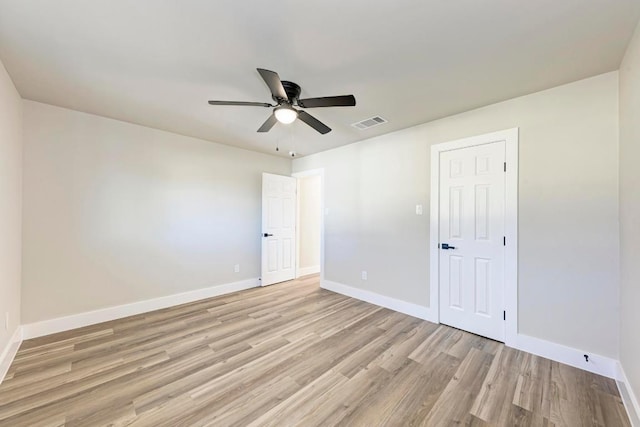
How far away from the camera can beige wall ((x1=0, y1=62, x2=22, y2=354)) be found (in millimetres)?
2170

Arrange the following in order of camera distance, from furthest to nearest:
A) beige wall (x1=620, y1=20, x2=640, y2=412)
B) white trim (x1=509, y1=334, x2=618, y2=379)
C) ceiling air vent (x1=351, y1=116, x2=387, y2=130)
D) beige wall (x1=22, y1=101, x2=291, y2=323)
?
ceiling air vent (x1=351, y1=116, x2=387, y2=130), beige wall (x1=22, y1=101, x2=291, y2=323), white trim (x1=509, y1=334, x2=618, y2=379), beige wall (x1=620, y1=20, x2=640, y2=412)

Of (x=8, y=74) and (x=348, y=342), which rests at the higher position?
(x=8, y=74)

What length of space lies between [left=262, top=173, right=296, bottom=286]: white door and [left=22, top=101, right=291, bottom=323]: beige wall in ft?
1.19

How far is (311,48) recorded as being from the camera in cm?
186

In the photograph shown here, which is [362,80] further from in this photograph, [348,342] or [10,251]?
[10,251]

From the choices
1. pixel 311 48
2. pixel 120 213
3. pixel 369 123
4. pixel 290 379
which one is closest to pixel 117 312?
pixel 120 213

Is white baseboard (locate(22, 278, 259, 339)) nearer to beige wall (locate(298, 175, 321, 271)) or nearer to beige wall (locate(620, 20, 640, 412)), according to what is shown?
beige wall (locate(298, 175, 321, 271))

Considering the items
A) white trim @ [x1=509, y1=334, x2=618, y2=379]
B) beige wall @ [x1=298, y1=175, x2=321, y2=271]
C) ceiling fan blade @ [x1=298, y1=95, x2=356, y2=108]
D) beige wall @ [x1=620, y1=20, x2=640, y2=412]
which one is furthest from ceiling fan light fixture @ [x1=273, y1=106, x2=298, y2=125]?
beige wall @ [x1=298, y1=175, x2=321, y2=271]

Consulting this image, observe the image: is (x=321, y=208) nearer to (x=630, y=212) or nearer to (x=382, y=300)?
(x=382, y=300)

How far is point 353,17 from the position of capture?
1.58 meters

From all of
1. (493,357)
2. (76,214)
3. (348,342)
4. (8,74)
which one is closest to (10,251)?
(76,214)

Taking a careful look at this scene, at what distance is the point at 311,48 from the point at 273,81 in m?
0.37

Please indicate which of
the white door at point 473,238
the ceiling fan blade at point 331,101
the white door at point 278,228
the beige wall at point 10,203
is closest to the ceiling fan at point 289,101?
the ceiling fan blade at point 331,101

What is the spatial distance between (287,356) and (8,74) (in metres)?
3.52
